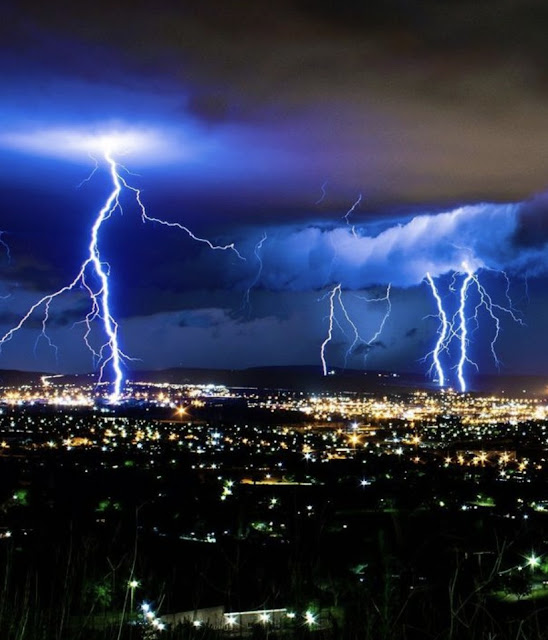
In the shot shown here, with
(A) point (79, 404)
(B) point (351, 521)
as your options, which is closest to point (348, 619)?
(B) point (351, 521)

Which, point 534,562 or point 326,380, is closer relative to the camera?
point 534,562

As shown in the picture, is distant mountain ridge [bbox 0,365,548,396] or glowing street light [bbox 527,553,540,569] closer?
glowing street light [bbox 527,553,540,569]

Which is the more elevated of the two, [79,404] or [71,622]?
[79,404]

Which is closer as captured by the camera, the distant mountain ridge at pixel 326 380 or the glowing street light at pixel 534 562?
the glowing street light at pixel 534 562

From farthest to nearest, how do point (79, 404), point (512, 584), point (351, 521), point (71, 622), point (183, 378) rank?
1. point (183, 378)
2. point (79, 404)
3. point (351, 521)
4. point (512, 584)
5. point (71, 622)

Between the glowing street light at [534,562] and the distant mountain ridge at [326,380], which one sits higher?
the distant mountain ridge at [326,380]

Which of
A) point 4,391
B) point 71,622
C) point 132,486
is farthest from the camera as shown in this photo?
point 4,391

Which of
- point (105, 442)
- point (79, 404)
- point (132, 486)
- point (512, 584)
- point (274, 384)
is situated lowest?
point (512, 584)

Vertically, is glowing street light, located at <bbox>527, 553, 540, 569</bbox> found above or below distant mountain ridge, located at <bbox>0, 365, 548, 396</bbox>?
below

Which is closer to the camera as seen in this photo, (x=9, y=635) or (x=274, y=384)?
(x=9, y=635)

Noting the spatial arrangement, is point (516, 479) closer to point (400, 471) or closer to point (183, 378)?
point (400, 471)
